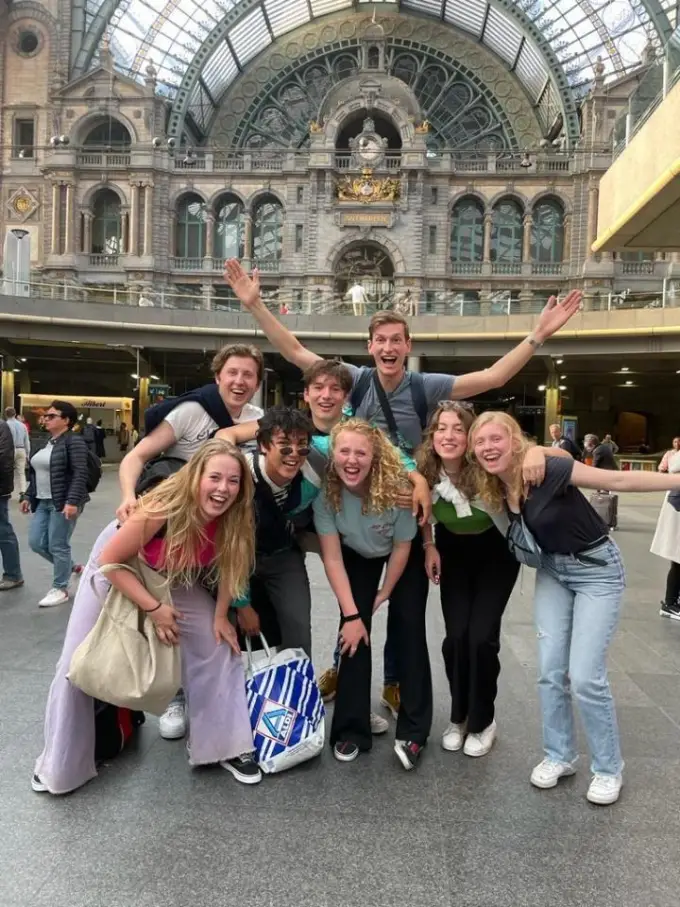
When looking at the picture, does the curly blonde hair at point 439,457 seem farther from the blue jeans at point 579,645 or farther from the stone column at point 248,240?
the stone column at point 248,240

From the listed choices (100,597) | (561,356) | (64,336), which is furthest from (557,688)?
(64,336)

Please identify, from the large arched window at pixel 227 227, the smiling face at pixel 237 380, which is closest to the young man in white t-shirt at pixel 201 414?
the smiling face at pixel 237 380

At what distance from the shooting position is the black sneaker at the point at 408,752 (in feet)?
10.3

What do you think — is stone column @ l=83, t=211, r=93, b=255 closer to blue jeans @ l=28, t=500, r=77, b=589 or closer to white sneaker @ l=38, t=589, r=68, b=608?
blue jeans @ l=28, t=500, r=77, b=589

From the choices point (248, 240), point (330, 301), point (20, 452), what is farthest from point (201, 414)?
point (248, 240)

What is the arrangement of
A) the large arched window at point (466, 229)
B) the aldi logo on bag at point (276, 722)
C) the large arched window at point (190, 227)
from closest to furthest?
1. the aldi logo on bag at point (276, 722)
2. the large arched window at point (466, 229)
3. the large arched window at point (190, 227)

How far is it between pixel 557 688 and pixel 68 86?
5272cm

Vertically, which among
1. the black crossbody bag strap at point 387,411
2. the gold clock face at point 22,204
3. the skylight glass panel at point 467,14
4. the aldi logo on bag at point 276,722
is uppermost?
the skylight glass panel at point 467,14

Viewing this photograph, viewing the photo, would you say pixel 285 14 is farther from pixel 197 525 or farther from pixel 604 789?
pixel 604 789

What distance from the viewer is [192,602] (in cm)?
305

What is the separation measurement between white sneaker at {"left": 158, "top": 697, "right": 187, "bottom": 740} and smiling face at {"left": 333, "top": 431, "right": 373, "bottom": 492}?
165cm

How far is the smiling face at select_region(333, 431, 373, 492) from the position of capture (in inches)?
116

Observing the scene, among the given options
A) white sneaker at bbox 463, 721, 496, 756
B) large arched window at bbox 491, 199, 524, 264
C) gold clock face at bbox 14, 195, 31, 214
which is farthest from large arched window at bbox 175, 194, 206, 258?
white sneaker at bbox 463, 721, 496, 756

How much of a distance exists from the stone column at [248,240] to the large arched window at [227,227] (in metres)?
0.95
